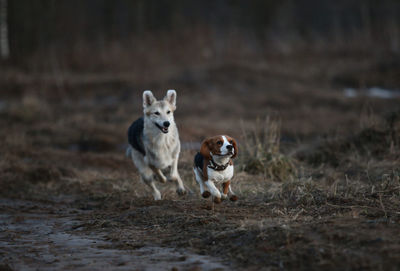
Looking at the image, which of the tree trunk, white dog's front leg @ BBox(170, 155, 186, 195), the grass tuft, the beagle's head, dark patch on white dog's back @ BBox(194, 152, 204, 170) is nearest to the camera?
the beagle's head

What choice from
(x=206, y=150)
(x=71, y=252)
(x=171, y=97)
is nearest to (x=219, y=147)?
(x=206, y=150)

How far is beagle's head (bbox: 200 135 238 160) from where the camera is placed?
19.6 ft

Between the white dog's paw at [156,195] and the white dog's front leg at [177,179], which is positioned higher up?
the white dog's front leg at [177,179]

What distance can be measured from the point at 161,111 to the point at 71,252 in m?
2.96

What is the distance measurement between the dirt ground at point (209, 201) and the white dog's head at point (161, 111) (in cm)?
124

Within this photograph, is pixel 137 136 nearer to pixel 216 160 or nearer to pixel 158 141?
pixel 158 141

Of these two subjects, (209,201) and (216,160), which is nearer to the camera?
(216,160)

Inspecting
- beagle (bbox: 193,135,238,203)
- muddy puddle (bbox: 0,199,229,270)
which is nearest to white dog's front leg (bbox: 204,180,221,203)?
beagle (bbox: 193,135,238,203)

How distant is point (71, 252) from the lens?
17.7ft

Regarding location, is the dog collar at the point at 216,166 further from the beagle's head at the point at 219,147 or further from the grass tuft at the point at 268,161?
the grass tuft at the point at 268,161

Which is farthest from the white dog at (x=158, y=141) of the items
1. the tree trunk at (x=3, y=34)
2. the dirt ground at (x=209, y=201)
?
the tree trunk at (x=3, y=34)

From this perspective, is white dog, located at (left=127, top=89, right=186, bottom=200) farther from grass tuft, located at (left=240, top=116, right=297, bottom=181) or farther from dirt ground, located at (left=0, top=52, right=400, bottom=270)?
grass tuft, located at (left=240, top=116, right=297, bottom=181)

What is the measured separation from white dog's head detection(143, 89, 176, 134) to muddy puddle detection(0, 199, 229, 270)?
1961 mm

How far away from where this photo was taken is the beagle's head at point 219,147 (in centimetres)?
598
